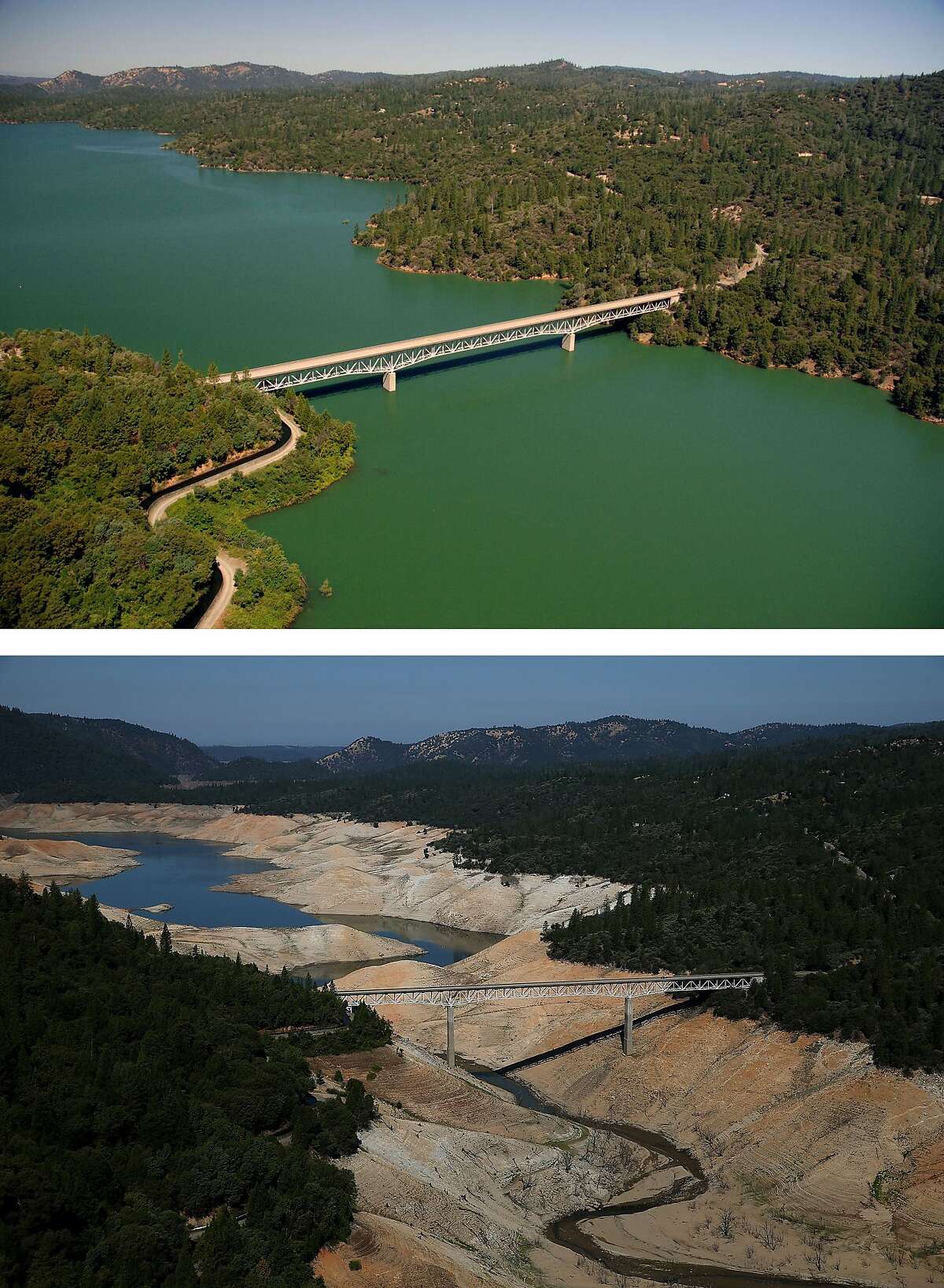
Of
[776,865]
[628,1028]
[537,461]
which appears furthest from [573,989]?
[537,461]

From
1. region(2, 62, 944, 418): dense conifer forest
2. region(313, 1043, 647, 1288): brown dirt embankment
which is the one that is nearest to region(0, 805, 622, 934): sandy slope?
region(313, 1043, 647, 1288): brown dirt embankment

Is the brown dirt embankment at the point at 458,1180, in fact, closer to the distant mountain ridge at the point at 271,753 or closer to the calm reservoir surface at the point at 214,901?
the calm reservoir surface at the point at 214,901

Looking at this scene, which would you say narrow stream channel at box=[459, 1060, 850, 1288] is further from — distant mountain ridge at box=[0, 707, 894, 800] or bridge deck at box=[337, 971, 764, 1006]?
distant mountain ridge at box=[0, 707, 894, 800]

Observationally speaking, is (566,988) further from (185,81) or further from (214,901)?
(185,81)

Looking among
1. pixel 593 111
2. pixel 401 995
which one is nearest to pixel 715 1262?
pixel 401 995

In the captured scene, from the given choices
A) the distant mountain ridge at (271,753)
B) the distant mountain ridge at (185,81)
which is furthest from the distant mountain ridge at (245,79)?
the distant mountain ridge at (271,753)

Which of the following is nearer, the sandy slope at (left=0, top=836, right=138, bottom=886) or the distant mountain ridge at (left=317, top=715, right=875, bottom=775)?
the sandy slope at (left=0, top=836, right=138, bottom=886)
